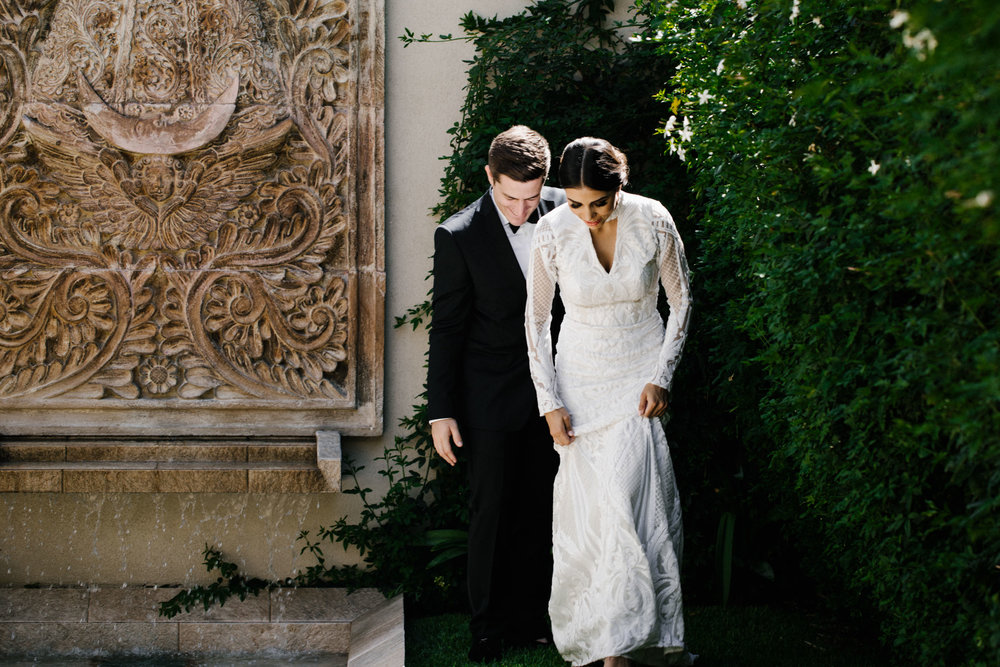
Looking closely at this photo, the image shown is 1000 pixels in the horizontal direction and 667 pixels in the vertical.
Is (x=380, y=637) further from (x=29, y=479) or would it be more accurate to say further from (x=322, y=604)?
(x=29, y=479)

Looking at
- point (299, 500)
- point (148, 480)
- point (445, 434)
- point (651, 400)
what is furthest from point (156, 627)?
point (651, 400)

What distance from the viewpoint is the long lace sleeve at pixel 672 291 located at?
3326 mm

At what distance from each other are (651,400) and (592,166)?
2.59 ft

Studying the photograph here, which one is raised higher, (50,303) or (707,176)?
(707,176)

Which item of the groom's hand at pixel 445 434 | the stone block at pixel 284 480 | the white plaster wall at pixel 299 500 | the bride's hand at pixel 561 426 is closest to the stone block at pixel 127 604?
the white plaster wall at pixel 299 500

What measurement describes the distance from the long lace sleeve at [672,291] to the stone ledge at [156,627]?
74.9 inches

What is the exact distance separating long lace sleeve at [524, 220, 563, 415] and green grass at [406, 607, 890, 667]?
3.62ft

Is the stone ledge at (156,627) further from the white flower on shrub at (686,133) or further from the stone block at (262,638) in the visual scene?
the white flower on shrub at (686,133)

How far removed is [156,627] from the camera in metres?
4.56

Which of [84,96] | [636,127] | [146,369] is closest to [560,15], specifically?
[636,127]

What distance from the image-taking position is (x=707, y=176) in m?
3.77

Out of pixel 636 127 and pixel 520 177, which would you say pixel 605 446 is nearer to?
pixel 520 177

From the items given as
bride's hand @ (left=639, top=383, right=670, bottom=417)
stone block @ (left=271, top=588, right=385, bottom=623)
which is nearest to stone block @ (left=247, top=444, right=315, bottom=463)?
stone block @ (left=271, top=588, right=385, bottom=623)

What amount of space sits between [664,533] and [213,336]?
252 cm
